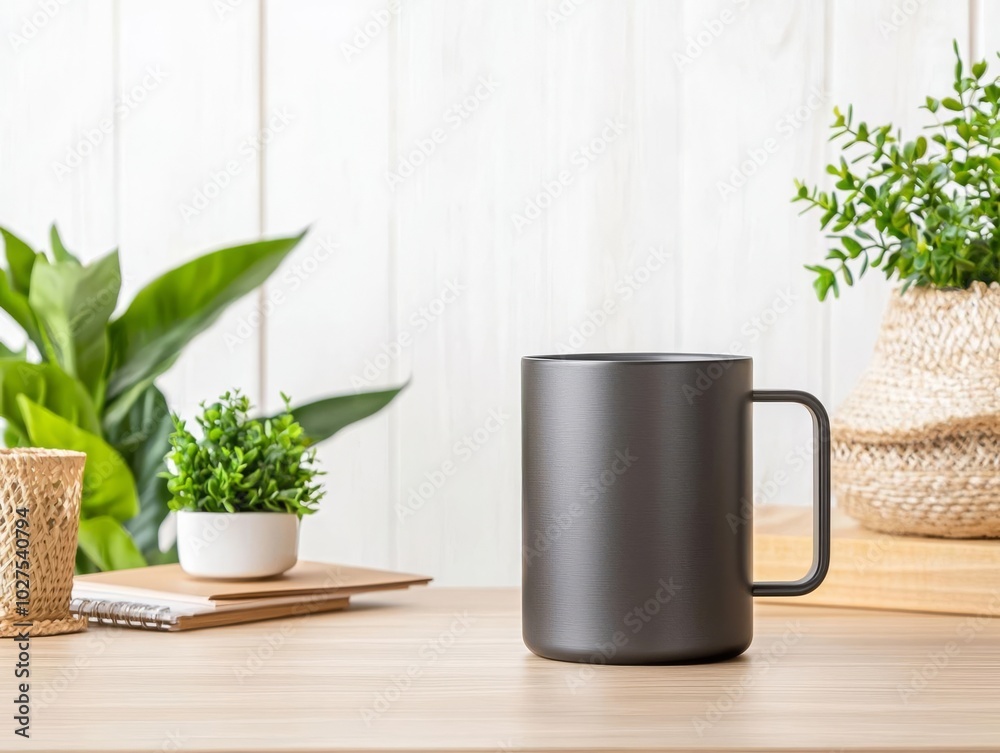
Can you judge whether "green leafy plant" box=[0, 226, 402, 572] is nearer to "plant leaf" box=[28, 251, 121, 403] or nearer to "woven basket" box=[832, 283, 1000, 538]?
"plant leaf" box=[28, 251, 121, 403]

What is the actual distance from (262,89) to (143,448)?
481 mm

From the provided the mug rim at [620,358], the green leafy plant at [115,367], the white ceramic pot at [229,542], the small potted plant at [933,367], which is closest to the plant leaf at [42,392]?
the green leafy plant at [115,367]

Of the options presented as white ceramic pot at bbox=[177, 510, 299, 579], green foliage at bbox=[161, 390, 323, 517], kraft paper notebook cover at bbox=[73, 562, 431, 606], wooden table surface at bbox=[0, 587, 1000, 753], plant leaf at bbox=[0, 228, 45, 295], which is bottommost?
wooden table surface at bbox=[0, 587, 1000, 753]

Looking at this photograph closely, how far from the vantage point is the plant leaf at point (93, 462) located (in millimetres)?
1069

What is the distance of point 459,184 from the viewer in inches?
55.9

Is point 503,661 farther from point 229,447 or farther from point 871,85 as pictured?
point 871,85

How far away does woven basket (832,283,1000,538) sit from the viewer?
0.88 m

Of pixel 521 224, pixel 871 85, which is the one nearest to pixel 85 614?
pixel 521 224

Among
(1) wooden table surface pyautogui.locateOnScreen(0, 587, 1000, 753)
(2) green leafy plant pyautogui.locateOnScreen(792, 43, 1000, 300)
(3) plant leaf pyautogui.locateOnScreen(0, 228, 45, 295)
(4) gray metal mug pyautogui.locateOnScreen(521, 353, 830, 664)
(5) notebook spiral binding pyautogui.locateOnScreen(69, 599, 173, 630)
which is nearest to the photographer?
(1) wooden table surface pyautogui.locateOnScreen(0, 587, 1000, 753)

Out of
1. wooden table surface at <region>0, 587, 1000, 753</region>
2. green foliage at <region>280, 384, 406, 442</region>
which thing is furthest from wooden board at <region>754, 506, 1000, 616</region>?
green foliage at <region>280, 384, 406, 442</region>

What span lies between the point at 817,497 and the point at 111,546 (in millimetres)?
729

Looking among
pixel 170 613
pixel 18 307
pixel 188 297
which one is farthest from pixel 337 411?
pixel 170 613

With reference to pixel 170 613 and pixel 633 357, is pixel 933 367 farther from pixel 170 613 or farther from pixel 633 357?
pixel 170 613

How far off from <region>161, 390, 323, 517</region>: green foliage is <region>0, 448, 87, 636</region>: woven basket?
10 cm
